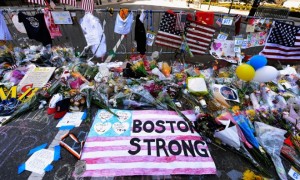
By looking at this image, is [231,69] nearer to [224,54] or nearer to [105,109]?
[224,54]

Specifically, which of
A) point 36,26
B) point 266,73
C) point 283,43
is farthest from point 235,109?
point 36,26

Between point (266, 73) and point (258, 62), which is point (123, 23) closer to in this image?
point (258, 62)

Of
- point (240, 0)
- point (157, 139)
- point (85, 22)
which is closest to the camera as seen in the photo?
point (157, 139)

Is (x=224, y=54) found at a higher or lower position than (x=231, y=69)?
higher

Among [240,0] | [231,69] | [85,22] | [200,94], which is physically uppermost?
[240,0]

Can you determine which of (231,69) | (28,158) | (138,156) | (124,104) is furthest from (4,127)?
(231,69)

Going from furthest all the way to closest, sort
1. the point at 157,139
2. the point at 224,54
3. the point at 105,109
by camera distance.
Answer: the point at 224,54, the point at 105,109, the point at 157,139

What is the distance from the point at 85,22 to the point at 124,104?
2.87 m

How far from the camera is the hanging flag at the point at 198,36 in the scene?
498cm

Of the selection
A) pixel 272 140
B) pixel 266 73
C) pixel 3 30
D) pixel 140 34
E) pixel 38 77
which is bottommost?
pixel 272 140

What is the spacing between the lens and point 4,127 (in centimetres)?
344

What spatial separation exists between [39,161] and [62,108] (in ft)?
3.89

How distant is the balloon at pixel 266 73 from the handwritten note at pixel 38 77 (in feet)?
18.2

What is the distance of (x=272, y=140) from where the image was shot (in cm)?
320
